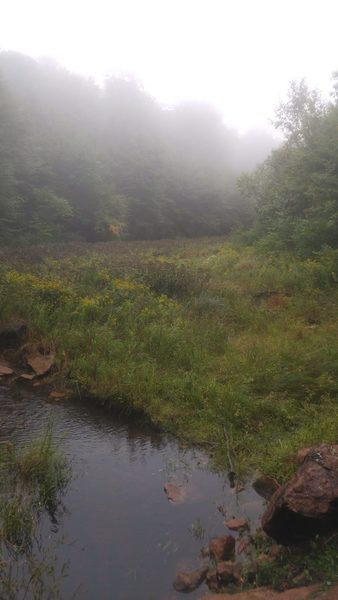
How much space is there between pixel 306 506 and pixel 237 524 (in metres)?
0.86

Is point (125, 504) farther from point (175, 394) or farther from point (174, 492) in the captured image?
point (175, 394)

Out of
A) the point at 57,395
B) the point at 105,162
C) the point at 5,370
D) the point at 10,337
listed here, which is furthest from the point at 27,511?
the point at 105,162

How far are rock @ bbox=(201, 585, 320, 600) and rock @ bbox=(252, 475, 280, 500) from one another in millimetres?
1379

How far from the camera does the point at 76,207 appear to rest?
2564 cm

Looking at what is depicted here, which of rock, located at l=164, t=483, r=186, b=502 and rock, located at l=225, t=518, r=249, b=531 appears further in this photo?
rock, located at l=164, t=483, r=186, b=502

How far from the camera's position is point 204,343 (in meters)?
8.38

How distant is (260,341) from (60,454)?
4420 millimetres

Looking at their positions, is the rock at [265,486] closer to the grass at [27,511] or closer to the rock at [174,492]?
the rock at [174,492]

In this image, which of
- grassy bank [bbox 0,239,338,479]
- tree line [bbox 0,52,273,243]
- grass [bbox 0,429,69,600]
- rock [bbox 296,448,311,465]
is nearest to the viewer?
grass [bbox 0,429,69,600]

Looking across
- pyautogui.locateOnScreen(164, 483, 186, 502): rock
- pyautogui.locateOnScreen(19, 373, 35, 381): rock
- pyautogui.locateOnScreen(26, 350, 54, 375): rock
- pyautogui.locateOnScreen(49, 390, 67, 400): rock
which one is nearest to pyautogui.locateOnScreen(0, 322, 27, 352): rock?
pyautogui.locateOnScreen(26, 350, 54, 375): rock

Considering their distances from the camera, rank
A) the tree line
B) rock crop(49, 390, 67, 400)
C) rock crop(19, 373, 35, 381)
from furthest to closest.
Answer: the tree line
rock crop(19, 373, 35, 381)
rock crop(49, 390, 67, 400)

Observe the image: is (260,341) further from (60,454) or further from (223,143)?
(223,143)

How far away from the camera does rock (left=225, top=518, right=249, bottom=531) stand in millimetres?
→ 4215

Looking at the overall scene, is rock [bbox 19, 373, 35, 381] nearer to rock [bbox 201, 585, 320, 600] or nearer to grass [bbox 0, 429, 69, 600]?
grass [bbox 0, 429, 69, 600]
